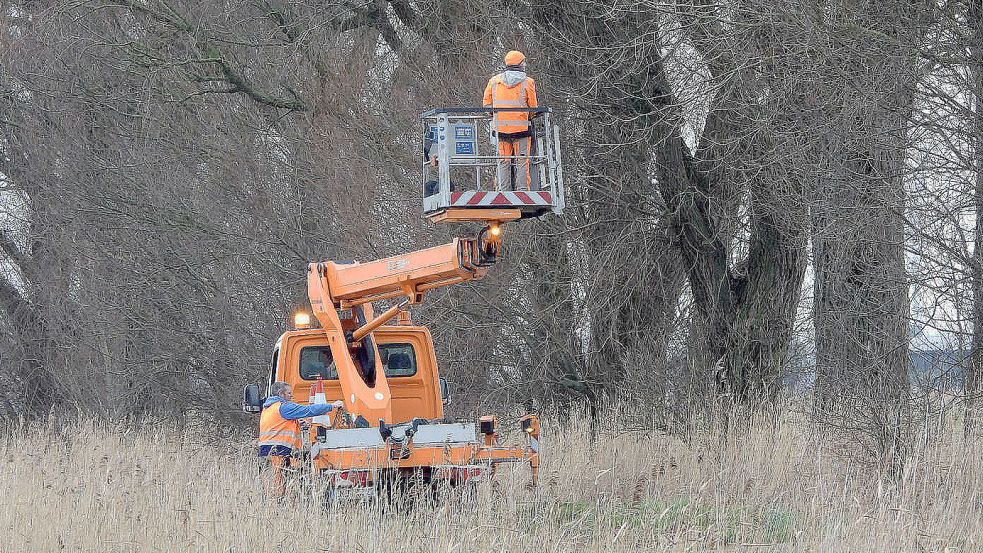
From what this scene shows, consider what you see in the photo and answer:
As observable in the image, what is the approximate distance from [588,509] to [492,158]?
291 centimetres

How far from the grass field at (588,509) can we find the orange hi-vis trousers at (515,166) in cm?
240

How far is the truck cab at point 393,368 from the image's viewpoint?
13.0 meters

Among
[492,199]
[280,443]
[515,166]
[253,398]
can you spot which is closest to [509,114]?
[515,166]

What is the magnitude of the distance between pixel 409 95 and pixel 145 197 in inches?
191

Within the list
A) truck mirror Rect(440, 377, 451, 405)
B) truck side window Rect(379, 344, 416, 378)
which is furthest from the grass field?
truck side window Rect(379, 344, 416, 378)

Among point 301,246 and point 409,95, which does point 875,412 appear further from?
point 301,246

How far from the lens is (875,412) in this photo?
11.3 m

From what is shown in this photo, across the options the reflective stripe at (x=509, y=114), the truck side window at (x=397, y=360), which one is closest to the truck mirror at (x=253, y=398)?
the truck side window at (x=397, y=360)

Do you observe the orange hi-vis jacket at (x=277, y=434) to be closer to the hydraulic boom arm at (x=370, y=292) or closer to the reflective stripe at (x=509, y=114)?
the hydraulic boom arm at (x=370, y=292)

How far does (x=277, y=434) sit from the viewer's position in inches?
455

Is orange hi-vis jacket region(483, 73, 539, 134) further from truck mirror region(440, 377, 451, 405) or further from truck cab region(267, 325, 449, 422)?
truck mirror region(440, 377, 451, 405)

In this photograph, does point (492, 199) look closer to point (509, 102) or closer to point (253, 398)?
point (509, 102)

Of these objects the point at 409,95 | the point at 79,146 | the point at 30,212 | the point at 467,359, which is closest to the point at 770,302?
the point at 467,359

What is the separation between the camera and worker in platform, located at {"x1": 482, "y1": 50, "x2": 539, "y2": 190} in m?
10.7
